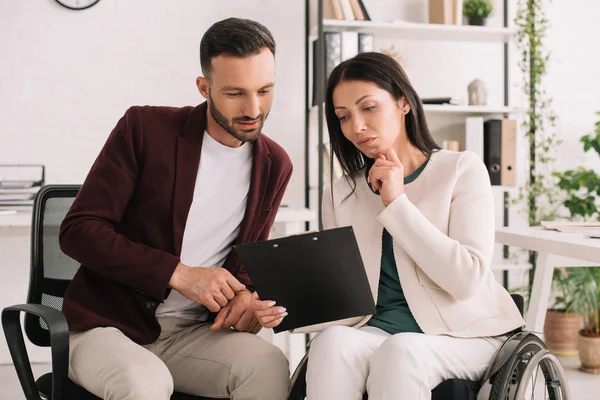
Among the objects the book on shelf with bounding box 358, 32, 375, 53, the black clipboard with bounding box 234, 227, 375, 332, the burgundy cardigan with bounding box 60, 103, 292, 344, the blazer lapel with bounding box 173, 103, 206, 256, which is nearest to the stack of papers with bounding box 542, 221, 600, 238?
the black clipboard with bounding box 234, 227, 375, 332

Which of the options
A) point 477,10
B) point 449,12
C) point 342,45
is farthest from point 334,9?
point 477,10

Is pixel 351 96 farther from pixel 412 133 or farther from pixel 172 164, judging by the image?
pixel 172 164

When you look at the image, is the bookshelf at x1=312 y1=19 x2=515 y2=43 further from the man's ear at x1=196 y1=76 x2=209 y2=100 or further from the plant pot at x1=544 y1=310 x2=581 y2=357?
the man's ear at x1=196 y1=76 x2=209 y2=100

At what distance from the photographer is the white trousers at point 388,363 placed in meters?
1.27

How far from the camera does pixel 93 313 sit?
4.88 feet

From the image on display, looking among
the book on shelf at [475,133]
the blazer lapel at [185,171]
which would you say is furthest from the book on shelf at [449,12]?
the blazer lapel at [185,171]

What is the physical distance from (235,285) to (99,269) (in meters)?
0.29

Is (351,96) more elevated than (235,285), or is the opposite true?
(351,96)

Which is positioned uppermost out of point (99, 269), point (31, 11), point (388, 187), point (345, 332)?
point (31, 11)

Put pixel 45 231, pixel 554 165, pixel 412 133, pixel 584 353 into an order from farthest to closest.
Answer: pixel 554 165, pixel 584 353, pixel 45 231, pixel 412 133

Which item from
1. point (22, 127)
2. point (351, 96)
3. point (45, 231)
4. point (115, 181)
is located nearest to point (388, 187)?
point (351, 96)

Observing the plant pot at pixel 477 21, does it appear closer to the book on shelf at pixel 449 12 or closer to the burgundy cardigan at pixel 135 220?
the book on shelf at pixel 449 12

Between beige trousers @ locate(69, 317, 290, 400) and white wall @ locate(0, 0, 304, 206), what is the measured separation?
1.82m

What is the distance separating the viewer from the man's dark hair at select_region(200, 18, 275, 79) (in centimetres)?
149
